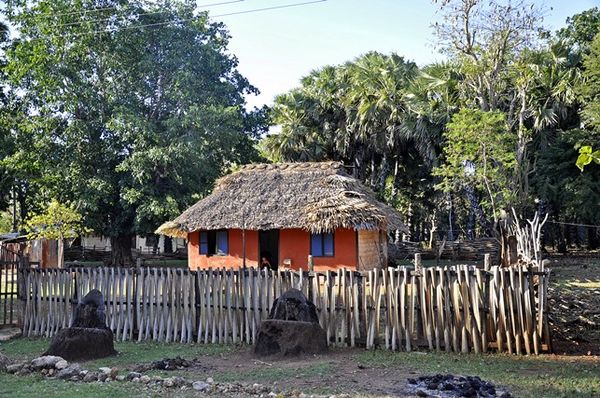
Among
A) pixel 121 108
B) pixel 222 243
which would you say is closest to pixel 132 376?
pixel 222 243

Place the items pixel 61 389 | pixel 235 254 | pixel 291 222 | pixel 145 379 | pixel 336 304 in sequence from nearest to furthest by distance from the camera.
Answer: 1. pixel 61 389
2. pixel 145 379
3. pixel 336 304
4. pixel 291 222
5. pixel 235 254

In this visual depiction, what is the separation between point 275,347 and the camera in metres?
9.09

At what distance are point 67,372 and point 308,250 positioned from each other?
15.1 meters

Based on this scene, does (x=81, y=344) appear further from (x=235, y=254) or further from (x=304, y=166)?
(x=304, y=166)

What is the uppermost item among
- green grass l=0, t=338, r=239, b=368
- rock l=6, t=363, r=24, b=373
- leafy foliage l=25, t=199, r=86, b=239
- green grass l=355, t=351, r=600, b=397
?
leafy foliage l=25, t=199, r=86, b=239

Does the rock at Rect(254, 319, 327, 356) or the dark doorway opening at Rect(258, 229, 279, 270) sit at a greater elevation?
the dark doorway opening at Rect(258, 229, 279, 270)

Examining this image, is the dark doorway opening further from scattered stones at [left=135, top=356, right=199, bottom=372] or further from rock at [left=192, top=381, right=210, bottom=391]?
rock at [left=192, top=381, right=210, bottom=391]

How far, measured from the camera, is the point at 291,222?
21.5 meters

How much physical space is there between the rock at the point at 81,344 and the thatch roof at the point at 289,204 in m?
11.4

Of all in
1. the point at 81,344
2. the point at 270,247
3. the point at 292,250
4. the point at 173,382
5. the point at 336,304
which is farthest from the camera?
the point at 270,247

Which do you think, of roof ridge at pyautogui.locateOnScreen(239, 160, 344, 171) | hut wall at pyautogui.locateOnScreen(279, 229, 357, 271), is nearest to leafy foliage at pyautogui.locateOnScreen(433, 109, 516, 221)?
roof ridge at pyautogui.locateOnScreen(239, 160, 344, 171)

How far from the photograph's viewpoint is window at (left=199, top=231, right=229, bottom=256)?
23797 millimetres

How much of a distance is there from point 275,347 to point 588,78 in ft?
78.3

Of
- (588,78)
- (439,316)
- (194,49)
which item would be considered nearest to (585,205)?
(588,78)
